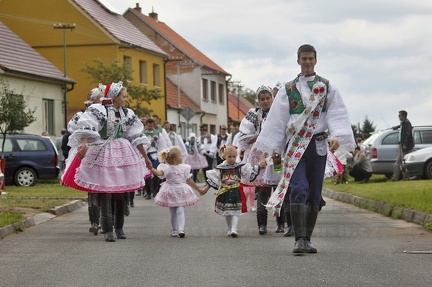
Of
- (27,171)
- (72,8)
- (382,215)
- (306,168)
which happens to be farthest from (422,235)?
(72,8)

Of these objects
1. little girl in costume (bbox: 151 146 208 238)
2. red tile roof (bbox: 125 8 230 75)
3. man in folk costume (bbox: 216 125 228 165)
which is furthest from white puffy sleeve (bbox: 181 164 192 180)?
red tile roof (bbox: 125 8 230 75)

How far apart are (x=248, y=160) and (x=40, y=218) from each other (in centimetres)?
401

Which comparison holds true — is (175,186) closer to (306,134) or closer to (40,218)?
(40,218)

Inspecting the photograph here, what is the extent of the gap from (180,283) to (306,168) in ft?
8.85

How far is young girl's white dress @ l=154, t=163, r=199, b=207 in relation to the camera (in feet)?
45.3

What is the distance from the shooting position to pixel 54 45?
5244 cm

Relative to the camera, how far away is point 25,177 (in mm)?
29844

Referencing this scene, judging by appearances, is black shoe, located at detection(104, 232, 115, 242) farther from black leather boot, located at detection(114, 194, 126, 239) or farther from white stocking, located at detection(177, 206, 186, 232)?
white stocking, located at detection(177, 206, 186, 232)

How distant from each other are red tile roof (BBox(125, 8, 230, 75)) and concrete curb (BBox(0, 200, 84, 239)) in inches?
1846

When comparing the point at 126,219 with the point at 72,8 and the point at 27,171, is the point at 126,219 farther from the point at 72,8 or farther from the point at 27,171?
the point at 72,8

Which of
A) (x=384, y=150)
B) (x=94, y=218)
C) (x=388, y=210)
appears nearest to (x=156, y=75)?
(x=384, y=150)

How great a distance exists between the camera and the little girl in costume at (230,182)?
13.3 metres

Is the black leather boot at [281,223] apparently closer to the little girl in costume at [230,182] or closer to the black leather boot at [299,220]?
the little girl in costume at [230,182]

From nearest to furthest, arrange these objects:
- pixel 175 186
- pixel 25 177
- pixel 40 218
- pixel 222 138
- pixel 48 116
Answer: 1. pixel 175 186
2. pixel 40 218
3. pixel 25 177
4. pixel 222 138
5. pixel 48 116
